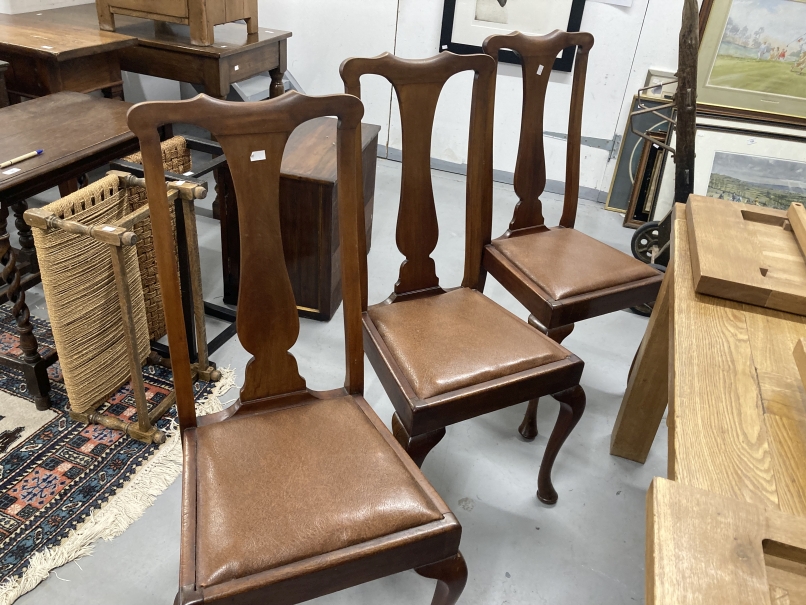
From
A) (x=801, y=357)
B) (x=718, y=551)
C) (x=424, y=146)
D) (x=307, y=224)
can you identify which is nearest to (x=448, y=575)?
(x=718, y=551)

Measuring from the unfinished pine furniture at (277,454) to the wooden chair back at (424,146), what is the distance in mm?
342

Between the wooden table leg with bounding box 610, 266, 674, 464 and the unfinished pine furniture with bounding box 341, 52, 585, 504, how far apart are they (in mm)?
308

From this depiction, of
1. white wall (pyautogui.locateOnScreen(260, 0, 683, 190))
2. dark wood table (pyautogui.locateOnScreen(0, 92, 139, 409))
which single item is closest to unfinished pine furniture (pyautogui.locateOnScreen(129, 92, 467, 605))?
dark wood table (pyautogui.locateOnScreen(0, 92, 139, 409))

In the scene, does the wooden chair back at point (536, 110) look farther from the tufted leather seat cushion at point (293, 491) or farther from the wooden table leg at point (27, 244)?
the wooden table leg at point (27, 244)

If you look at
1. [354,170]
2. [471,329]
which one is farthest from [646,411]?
[354,170]

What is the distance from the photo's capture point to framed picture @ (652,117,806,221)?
2.71m

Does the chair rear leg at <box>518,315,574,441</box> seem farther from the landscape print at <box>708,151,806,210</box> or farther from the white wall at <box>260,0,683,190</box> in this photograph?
the white wall at <box>260,0,683,190</box>

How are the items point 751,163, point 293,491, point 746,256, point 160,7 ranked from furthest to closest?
point 751,163 → point 160,7 → point 746,256 → point 293,491

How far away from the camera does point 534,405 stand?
1763 mm

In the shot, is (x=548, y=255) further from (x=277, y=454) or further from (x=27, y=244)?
(x=27, y=244)

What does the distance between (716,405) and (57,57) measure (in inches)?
86.9

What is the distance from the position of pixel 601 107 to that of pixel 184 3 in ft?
7.06

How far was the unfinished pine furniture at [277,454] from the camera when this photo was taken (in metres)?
0.91

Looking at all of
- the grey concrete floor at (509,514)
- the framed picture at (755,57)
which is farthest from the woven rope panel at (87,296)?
the framed picture at (755,57)
